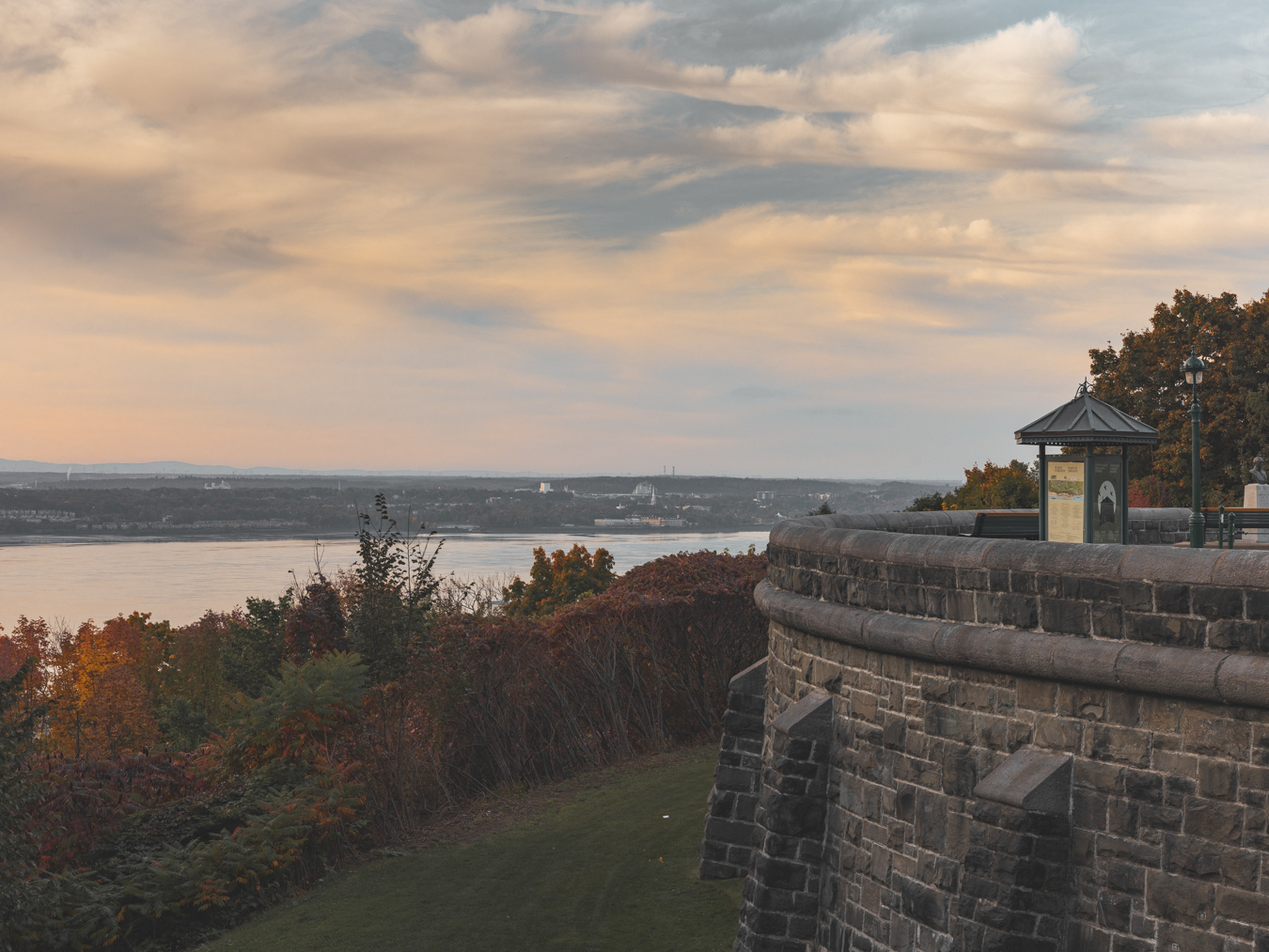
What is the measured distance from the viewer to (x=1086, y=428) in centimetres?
1166

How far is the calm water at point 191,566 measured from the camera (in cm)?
10562

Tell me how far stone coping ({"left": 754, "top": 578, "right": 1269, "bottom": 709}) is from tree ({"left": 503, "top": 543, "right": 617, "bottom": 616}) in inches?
1804

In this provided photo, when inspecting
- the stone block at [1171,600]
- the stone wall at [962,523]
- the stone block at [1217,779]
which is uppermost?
the stone wall at [962,523]

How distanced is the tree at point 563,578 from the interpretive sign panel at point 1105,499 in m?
42.7

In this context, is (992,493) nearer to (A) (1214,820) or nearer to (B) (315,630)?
(B) (315,630)

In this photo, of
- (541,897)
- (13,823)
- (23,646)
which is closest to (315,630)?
(13,823)

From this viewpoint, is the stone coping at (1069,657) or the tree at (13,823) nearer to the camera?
the stone coping at (1069,657)

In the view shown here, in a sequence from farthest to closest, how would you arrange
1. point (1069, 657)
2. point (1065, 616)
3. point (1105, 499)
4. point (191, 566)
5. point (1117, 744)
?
point (191, 566) → point (1105, 499) → point (1065, 616) → point (1069, 657) → point (1117, 744)

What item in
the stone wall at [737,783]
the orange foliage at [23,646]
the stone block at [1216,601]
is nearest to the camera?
the stone block at [1216,601]

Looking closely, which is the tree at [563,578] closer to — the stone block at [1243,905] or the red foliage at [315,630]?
the red foliage at [315,630]

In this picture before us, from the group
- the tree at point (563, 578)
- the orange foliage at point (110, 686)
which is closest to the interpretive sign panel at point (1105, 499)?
the orange foliage at point (110, 686)

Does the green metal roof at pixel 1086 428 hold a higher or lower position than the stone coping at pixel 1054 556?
higher

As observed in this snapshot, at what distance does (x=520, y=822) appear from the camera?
1614 cm

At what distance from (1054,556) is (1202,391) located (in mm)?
A: 30026
